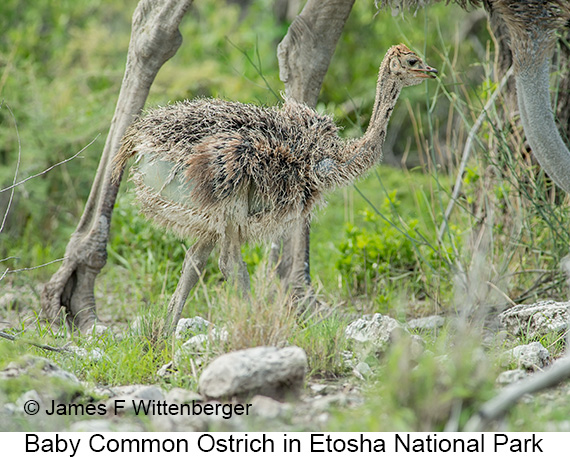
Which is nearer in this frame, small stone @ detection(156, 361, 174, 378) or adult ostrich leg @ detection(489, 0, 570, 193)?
small stone @ detection(156, 361, 174, 378)

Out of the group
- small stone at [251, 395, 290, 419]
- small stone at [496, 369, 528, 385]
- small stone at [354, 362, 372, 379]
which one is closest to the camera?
small stone at [251, 395, 290, 419]

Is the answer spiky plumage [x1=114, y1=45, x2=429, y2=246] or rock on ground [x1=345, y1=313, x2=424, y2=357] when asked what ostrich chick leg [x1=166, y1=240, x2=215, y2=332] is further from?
rock on ground [x1=345, y1=313, x2=424, y2=357]

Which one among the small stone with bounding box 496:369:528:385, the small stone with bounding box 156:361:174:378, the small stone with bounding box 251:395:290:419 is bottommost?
the small stone with bounding box 156:361:174:378

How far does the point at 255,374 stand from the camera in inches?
112

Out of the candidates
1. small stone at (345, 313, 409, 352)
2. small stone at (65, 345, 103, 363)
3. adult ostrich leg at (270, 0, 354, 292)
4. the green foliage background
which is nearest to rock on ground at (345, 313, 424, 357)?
small stone at (345, 313, 409, 352)

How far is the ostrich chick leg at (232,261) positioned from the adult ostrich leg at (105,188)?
0.88m

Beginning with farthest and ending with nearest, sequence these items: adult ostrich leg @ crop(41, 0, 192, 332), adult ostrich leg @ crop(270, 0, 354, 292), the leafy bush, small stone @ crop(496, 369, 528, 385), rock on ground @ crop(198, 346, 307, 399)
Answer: the leafy bush
adult ostrich leg @ crop(270, 0, 354, 292)
adult ostrich leg @ crop(41, 0, 192, 332)
small stone @ crop(496, 369, 528, 385)
rock on ground @ crop(198, 346, 307, 399)

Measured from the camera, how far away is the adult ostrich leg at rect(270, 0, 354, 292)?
4551mm

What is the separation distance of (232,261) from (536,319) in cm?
174

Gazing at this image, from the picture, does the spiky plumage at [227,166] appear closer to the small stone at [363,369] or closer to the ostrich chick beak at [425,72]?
the ostrich chick beak at [425,72]

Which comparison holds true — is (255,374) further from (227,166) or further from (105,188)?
(105,188)

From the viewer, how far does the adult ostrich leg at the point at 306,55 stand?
4.55 metres

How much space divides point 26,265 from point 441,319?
347 centimetres
